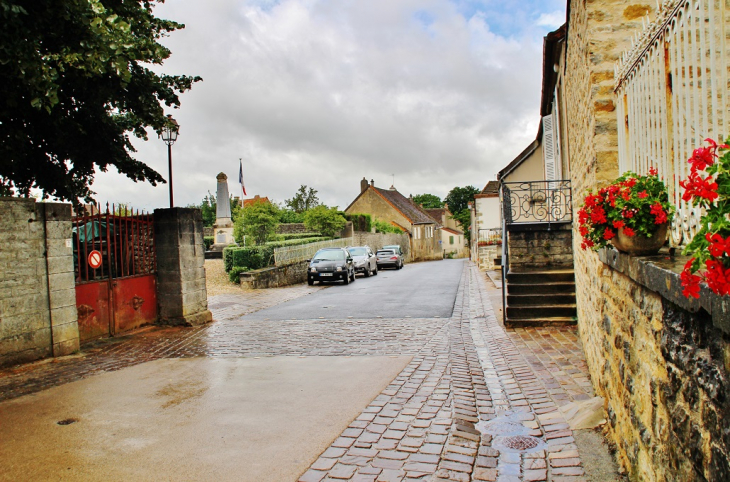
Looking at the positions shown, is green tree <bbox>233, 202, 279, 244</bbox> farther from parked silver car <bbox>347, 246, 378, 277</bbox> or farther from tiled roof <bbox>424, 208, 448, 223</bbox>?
tiled roof <bbox>424, 208, 448, 223</bbox>

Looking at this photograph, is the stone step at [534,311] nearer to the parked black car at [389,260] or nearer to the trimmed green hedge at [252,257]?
the trimmed green hedge at [252,257]

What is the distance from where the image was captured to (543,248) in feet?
41.1

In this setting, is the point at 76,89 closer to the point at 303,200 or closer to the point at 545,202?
the point at 545,202

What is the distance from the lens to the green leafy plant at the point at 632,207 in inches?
131

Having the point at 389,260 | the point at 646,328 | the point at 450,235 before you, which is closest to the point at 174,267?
the point at 646,328

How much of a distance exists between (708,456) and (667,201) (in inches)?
68.6

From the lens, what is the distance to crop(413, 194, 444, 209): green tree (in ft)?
383

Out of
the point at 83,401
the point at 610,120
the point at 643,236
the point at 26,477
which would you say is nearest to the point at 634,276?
the point at 643,236

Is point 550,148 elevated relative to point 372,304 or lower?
elevated

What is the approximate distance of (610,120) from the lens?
16.9 ft

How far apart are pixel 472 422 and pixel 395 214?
5518 cm

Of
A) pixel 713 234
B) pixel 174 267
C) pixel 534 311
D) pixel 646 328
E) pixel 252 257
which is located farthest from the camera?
pixel 252 257

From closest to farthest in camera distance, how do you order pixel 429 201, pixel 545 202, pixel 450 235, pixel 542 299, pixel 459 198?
pixel 542 299
pixel 545 202
pixel 450 235
pixel 459 198
pixel 429 201

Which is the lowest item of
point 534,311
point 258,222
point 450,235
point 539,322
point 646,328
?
point 539,322
